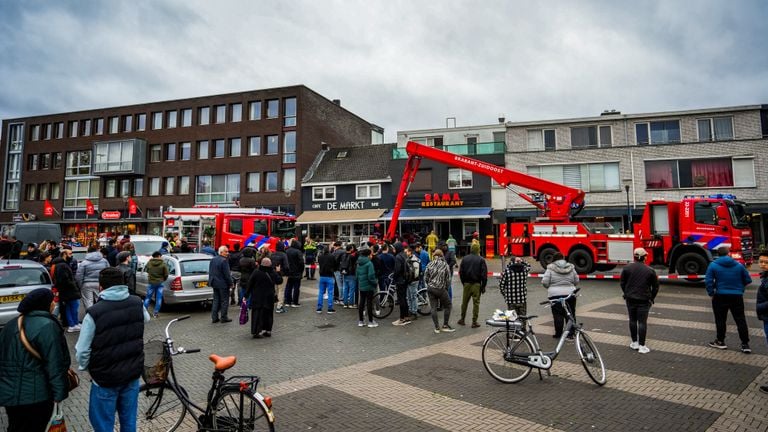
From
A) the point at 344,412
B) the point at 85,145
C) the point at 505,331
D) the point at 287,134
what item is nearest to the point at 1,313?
the point at 344,412

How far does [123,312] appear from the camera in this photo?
3844 mm

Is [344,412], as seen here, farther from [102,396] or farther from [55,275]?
[55,275]

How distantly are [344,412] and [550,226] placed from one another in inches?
569

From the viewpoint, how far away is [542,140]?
30.0m

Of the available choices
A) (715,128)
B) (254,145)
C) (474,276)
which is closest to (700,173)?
(715,128)

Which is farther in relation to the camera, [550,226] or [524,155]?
[524,155]

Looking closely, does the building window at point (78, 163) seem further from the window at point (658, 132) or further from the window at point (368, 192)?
the window at point (658, 132)

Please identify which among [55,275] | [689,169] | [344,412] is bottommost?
[344,412]

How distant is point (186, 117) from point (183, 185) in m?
6.15

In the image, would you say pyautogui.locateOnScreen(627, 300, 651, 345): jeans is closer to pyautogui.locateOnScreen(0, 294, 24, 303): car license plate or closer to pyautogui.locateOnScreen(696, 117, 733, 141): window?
pyautogui.locateOnScreen(0, 294, 24, 303): car license plate

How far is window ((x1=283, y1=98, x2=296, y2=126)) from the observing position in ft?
122

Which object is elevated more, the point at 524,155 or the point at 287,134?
the point at 287,134

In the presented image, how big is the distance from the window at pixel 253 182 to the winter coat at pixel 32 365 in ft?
115

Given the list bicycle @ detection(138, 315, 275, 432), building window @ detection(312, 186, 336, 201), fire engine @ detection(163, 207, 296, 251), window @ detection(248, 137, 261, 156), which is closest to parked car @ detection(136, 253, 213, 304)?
bicycle @ detection(138, 315, 275, 432)
